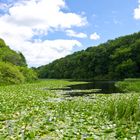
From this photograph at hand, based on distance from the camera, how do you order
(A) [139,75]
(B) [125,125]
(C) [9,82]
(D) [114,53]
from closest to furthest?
(B) [125,125]
(C) [9,82]
(A) [139,75]
(D) [114,53]

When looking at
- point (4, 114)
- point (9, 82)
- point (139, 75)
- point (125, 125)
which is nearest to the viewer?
point (125, 125)

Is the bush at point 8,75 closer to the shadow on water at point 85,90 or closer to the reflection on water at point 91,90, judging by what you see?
the shadow on water at point 85,90

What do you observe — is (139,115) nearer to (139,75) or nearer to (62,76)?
(139,75)

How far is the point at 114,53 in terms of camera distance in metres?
136

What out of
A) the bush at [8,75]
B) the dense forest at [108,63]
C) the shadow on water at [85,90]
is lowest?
the shadow on water at [85,90]

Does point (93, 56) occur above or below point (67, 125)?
above

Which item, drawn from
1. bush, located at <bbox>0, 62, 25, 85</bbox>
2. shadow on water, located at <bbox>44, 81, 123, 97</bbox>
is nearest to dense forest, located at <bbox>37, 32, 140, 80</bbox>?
bush, located at <bbox>0, 62, 25, 85</bbox>

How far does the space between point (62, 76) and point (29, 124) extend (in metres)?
152

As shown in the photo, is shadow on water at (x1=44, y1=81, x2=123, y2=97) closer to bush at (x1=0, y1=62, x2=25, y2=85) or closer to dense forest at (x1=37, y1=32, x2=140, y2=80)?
bush at (x1=0, y1=62, x2=25, y2=85)

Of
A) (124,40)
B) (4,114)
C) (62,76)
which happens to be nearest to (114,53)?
(124,40)

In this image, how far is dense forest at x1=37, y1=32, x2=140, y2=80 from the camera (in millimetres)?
120812

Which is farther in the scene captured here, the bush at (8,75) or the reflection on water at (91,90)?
the bush at (8,75)

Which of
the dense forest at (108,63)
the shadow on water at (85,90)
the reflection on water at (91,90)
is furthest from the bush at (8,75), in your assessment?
the dense forest at (108,63)

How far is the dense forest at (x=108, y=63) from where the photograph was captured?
396ft
